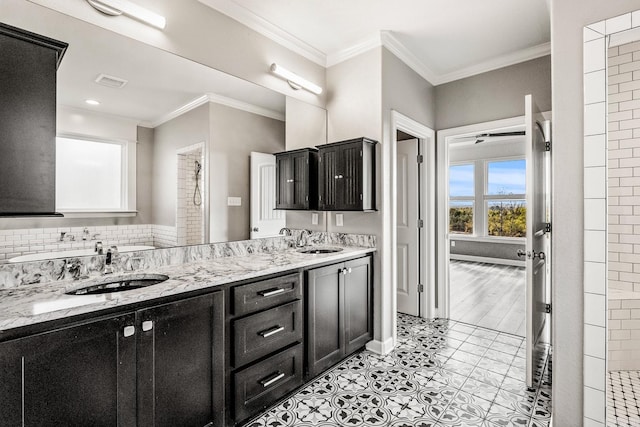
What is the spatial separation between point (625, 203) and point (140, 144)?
3456 millimetres

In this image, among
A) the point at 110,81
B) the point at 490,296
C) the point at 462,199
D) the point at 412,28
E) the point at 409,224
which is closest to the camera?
the point at 110,81

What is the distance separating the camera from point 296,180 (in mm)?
2902

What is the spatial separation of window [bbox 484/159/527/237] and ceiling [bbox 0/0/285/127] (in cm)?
648

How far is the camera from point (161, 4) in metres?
1.95

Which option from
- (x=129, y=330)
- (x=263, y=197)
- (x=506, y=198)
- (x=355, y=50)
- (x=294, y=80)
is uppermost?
(x=355, y=50)

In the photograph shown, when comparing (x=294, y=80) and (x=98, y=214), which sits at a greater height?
(x=294, y=80)

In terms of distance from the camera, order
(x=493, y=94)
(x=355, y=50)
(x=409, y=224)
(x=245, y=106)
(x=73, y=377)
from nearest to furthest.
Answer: (x=73, y=377) < (x=245, y=106) < (x=355, y=50) < (x=493, y=94) < (x=409, y=224)

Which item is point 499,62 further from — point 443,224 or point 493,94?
point 443,224

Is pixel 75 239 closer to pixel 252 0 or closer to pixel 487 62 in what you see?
pixel 252 0

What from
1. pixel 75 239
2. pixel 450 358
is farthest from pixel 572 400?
pixel 75 239

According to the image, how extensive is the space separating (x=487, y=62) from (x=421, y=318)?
2912 mm

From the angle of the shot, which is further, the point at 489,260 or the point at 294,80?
the point at 489,260

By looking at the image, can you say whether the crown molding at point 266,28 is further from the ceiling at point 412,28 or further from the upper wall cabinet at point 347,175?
the upper wall cabinet at point 347,175

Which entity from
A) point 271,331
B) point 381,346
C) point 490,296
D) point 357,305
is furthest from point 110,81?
point 490,296
